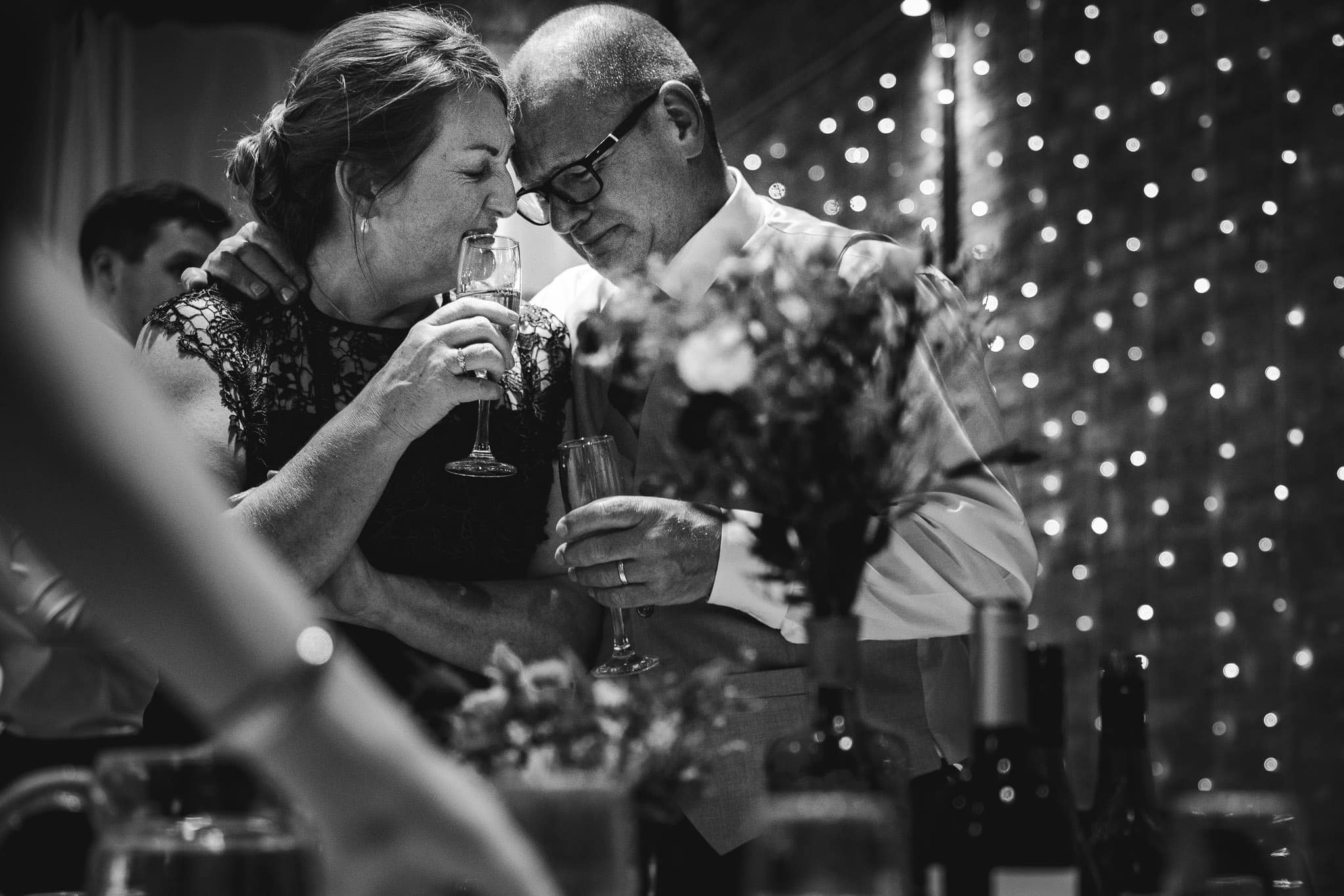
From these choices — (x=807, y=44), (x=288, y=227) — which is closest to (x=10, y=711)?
(x=288, y=227)

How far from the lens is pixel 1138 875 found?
120 cm

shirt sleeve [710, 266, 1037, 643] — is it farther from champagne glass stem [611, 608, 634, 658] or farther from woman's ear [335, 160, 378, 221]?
woman's ear [335, 160, 378, 221]

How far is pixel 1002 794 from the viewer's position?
0.93 meters

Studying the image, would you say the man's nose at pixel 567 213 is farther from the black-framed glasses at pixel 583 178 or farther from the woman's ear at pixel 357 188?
the woman's ear at pixel 357 188

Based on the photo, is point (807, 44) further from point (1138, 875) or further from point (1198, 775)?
point (1138, 875)

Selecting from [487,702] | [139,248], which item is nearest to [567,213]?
[487,702]

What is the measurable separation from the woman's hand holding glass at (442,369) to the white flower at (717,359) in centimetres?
90

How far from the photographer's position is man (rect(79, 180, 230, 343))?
350 centimetres

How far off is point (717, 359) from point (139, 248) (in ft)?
9.60

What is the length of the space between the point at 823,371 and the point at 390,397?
0.98 meters

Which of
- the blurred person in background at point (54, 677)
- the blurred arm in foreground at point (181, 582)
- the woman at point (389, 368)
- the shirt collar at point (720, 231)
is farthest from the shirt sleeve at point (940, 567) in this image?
the blurred person in background at point (54, 677)

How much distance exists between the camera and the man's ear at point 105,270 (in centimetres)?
354

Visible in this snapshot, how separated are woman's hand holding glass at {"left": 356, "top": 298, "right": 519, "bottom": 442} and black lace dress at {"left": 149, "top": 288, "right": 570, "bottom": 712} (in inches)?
7.6

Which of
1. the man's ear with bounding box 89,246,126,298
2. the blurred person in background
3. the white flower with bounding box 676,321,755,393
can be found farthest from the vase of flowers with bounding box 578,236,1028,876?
the man's ear with bounding box 89,246,126,298
